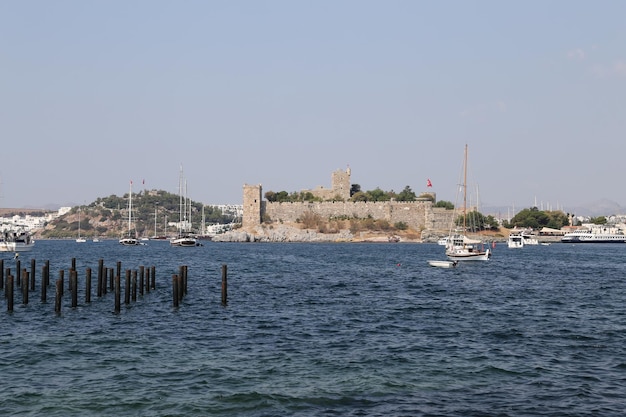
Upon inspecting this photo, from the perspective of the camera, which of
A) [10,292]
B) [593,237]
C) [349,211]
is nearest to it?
[10,292]

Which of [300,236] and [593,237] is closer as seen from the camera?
[300,236]

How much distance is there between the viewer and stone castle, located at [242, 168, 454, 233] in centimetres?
13875

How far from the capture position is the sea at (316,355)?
53.0 ft

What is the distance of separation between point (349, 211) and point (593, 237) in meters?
46.2

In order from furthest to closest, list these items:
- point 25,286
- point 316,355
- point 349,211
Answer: point 349,211, point 25,286, point 316,355

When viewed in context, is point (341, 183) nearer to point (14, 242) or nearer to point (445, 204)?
point (445, 204)

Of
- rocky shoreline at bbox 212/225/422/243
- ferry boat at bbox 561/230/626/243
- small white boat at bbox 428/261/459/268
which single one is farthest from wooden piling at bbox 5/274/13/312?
ferry boat at bbox 561/230/626/243

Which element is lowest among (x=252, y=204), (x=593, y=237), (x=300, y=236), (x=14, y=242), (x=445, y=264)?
(x=445, y=264)

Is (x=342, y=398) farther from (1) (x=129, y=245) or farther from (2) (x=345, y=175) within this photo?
(2) (x=345, y=175)

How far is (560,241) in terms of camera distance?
15112 centimetres

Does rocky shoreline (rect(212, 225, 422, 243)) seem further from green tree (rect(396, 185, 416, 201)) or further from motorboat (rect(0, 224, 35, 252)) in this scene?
motorboat (rect(0, 224, 35, 252))

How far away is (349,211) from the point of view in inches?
5659

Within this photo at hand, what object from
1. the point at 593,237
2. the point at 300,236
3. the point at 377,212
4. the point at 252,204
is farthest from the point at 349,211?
the point at 593,237

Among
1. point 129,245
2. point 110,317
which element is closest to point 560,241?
point 129,245
